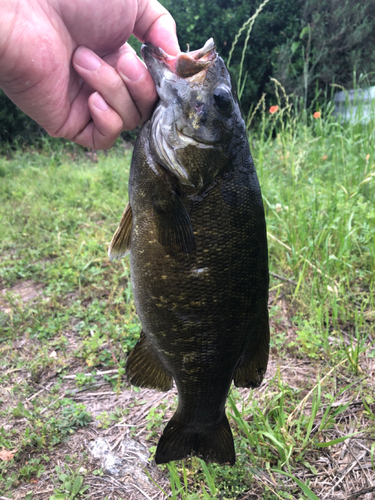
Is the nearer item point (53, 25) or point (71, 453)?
point (53, 25)

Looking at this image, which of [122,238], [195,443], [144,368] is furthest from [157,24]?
[195,443]

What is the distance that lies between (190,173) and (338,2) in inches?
347

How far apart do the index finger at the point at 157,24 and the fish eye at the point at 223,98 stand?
52cm

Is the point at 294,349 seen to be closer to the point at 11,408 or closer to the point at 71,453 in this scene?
the point at 71,453

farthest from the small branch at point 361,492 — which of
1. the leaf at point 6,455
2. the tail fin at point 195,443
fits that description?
the leaf at point 6,455

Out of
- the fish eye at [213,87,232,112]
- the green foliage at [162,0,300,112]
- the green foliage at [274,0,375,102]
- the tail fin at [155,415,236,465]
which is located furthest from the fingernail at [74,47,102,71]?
the green foliage at [162,0,300,112]

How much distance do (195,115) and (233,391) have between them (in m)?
1.57

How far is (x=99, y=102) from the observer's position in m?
1.47

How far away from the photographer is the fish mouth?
4.09 feet

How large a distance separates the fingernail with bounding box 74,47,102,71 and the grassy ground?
1.66m

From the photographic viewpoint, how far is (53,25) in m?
1.47

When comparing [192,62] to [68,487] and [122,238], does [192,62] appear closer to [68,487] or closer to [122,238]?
[122,238]

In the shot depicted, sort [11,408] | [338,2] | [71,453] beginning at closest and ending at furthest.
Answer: [71,453] → [11,408] → [338,2]

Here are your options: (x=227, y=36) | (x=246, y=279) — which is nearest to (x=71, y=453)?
(x=246, y=279)
